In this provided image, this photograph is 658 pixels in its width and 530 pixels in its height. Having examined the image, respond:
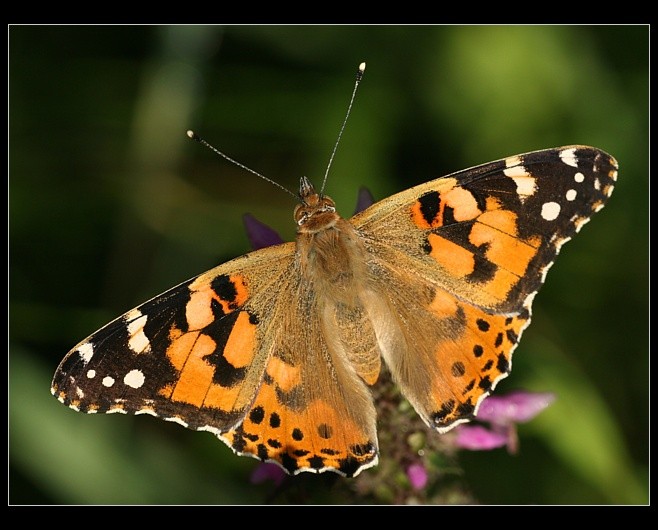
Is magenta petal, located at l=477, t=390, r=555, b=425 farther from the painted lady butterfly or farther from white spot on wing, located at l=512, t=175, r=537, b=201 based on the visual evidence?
white spot on wing, located at l=512, t=175, r=537, b=201

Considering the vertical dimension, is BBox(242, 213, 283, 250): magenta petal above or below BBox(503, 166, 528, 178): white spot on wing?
below

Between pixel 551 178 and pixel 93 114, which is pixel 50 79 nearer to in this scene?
pixel 93 114

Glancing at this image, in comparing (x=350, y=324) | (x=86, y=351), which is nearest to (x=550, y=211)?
(x=350, y=324)

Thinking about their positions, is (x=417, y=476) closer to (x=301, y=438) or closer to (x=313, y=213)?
(x=301, y=438)

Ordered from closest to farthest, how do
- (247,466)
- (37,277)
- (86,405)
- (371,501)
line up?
(86,405)
(371,501)
(247,466)
(37,277)

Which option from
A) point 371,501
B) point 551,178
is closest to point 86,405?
point 371,501

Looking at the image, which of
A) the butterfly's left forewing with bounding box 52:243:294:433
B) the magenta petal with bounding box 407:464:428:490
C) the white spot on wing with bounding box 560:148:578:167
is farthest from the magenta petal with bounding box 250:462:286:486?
the white spot on wing with bounding box 560:148:578:167

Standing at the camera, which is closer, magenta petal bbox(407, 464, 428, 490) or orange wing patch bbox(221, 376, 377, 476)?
orange wing patch bbox(221, 376, 377, 476)
